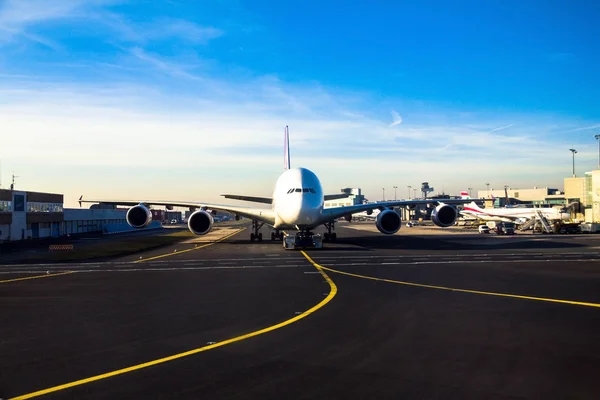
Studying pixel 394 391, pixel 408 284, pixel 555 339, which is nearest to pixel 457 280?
pixel 408 284

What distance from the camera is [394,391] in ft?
21.2

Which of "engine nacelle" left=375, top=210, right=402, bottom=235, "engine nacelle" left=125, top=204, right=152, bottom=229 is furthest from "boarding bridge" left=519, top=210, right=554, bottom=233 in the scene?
"engine nacelle" left=125, top=204, right=152, bottom=229

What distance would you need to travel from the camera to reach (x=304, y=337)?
9.47 metres

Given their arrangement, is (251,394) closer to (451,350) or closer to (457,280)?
(451,350)

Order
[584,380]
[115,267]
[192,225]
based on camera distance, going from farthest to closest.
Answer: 1. [192,225]
2. [115,267]
3. [584,380]

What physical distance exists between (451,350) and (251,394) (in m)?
3.87

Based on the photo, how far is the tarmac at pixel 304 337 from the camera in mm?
6727

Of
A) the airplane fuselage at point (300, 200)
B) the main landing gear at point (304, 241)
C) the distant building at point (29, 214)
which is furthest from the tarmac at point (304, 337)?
the distant building at point (29, 214)

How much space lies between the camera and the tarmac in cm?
673

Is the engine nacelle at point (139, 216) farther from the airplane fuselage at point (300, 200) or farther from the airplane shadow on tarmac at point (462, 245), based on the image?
the airplane shadow on tarmac at point (462, 245)

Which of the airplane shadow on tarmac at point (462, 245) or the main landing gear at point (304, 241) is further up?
the main landing gear at point (304, 241)

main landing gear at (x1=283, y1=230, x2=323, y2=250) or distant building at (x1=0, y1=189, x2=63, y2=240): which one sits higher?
distant building at (x1=0, y1=189, x2=63, y2=240)

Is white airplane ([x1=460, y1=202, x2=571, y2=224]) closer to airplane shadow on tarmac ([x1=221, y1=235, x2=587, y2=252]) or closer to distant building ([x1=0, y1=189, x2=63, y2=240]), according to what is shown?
airplane shadow on tarmac ([x1=221, y1=235, x2=587, y2=252])

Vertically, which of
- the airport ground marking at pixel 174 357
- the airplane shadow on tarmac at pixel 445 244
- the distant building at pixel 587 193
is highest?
the distant building at pixel 587 193
